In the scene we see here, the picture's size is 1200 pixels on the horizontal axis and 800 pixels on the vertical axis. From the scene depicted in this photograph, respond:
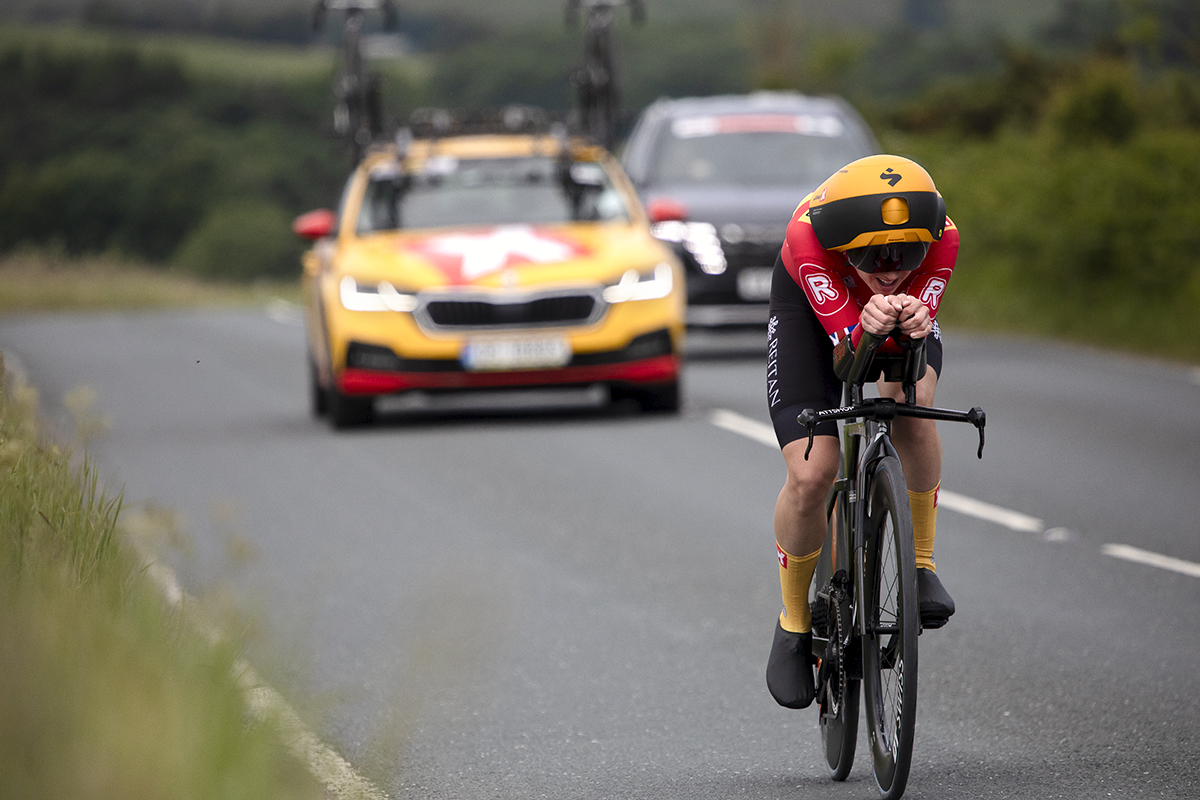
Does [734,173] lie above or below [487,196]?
below

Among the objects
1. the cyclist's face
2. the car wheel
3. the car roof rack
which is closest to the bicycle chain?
the cyclist's face

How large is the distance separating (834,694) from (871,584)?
0.42 m

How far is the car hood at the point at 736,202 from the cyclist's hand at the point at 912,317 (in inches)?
506

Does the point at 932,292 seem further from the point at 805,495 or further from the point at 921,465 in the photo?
the point at 805,495

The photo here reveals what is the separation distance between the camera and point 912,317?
4.83 meters

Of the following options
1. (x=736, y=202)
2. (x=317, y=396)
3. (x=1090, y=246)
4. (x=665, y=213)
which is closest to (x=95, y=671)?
(x=665, y=213)

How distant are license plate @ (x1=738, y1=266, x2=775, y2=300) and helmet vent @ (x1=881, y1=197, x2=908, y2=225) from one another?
1289 cm

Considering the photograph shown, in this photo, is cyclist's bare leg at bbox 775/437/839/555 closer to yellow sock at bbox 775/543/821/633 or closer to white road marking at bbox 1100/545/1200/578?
yellow sock at bbox 775/543/821/633

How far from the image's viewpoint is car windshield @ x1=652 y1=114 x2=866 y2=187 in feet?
61.6

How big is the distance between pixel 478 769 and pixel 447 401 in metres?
10.5

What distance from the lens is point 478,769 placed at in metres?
5.48

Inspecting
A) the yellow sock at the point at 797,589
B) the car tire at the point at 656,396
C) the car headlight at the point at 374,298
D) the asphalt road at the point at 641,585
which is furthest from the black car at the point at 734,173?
the yellow sock at the point at 797,589

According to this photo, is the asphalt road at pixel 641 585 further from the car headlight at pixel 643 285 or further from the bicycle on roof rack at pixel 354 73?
the bicycle on roof rack at pixel 354 73

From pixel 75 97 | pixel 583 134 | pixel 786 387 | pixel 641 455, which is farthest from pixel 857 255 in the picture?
pixel 75 97
